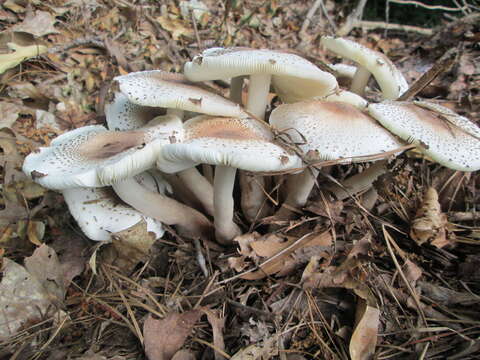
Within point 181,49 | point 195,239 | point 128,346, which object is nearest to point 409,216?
point 195,239

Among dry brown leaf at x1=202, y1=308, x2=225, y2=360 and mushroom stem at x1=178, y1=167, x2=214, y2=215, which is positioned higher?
mushroom stem at x1=178, y1=167, x2=214, y2=215

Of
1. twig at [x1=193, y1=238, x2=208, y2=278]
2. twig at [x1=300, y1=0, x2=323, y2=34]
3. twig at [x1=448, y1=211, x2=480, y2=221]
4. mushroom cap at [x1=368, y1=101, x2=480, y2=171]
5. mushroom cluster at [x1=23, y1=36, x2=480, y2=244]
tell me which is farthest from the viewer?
twig at [x1=300, y1=0, x2=323, y2=34]

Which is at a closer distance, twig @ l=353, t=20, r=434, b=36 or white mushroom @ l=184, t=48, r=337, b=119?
white mushroom @ l=184, t=48, r=337, b=119

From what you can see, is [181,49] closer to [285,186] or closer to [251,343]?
[285,186]

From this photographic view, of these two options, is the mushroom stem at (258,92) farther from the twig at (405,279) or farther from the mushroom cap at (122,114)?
the twig at (405,279)

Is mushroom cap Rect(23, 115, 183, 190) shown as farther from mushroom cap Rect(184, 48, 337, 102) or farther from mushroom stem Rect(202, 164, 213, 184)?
mushroom stem Rect(202, 164, 213, 184)

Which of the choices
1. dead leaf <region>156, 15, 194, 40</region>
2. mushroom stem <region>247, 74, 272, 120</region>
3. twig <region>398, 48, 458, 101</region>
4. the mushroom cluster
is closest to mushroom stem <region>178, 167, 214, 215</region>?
the mushroom cluster

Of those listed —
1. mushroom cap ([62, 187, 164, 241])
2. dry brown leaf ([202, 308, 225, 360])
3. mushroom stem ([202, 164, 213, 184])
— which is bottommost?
dry brown leaf ([202, 308, 225, 360])

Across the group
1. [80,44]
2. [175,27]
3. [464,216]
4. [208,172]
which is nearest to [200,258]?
[208,172]
